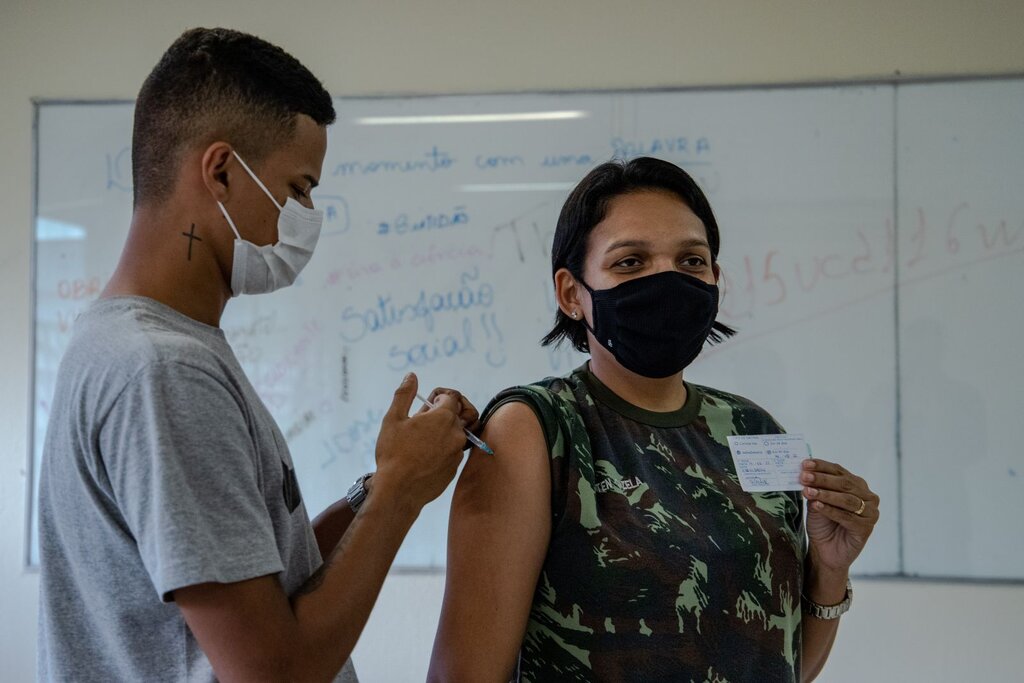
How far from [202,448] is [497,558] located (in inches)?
15.2

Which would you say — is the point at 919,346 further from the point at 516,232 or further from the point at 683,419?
the point at 683,419

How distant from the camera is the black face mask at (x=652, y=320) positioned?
109cm

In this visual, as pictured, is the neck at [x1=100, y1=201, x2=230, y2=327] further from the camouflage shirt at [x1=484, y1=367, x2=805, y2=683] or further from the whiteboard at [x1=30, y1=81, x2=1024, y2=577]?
the whiteboard at [x1=30, y1=81, x2=1024, y2=577]

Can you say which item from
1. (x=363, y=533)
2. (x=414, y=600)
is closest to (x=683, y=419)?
(x=363, y=533)

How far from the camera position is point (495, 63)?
2.35 m

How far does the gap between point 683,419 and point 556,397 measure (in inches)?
7.6

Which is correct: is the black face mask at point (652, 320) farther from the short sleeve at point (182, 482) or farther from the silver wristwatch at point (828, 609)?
the short sleeve at point (182, 482)

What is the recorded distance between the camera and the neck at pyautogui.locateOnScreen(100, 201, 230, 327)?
2.66 feet

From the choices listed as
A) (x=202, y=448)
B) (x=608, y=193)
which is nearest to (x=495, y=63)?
(x=608, y=193)

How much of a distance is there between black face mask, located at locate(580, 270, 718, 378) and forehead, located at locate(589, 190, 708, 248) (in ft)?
0.19

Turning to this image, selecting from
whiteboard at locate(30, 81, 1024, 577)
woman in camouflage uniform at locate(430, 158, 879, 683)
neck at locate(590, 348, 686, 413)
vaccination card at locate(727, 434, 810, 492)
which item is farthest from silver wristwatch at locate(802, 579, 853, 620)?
whiteboard at locate(30, 81, 1024, 577)

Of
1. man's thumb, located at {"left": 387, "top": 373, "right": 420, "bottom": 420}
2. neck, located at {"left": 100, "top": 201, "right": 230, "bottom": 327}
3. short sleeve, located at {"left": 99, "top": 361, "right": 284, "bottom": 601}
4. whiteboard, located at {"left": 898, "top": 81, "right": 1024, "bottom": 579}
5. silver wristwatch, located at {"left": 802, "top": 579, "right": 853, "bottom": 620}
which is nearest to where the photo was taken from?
short sleeve, located at {"left": 99, "top": 361, "right": 284, "bottom": 601}

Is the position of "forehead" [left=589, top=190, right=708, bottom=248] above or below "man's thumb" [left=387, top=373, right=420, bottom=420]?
above

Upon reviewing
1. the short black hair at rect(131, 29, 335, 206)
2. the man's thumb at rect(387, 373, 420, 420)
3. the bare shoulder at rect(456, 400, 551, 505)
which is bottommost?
the bare shoulder at rect(456, 400, 551, 505)
